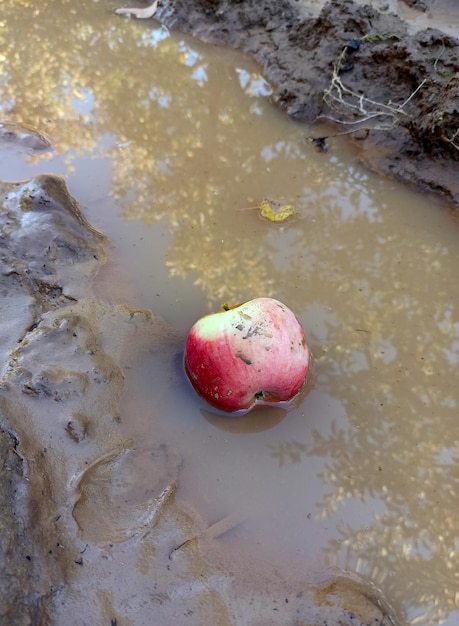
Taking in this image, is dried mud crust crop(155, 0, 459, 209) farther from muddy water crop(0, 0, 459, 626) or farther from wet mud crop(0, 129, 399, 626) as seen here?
wet mud crop(0, 129, 399, 626)

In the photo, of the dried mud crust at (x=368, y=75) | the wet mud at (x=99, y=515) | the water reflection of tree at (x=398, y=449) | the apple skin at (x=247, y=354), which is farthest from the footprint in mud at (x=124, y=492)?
the dried mud crust at (x=368, y=75)

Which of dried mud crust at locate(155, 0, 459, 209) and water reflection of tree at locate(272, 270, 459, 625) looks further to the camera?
dried mud crust at locate(155, 0, 459, 209)

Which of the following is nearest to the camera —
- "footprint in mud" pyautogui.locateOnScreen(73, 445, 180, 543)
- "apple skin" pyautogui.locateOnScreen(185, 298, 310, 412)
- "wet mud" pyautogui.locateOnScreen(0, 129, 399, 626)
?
"wet mud" pyautogui.locateOnScreen(0, 129, 399, 626)

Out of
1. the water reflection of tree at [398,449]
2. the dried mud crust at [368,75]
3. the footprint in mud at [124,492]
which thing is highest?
the dried mud crust at [368,75]

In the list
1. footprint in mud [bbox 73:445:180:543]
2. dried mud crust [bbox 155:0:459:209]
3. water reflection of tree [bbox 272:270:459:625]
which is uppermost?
dried mud crust [bbox 155:0:459:209]

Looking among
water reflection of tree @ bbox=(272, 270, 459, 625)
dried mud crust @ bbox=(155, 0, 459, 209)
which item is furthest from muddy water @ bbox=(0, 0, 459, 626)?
dried mud crust @ bbox=(155, 0, 459, 209)

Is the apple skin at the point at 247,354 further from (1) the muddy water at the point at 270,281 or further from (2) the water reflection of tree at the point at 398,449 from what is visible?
(2) the water reflection of tree at the point at 398,449

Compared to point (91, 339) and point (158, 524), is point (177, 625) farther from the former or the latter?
point (91, 339)

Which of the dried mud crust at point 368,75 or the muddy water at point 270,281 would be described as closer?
the muddy water at point 270,281
